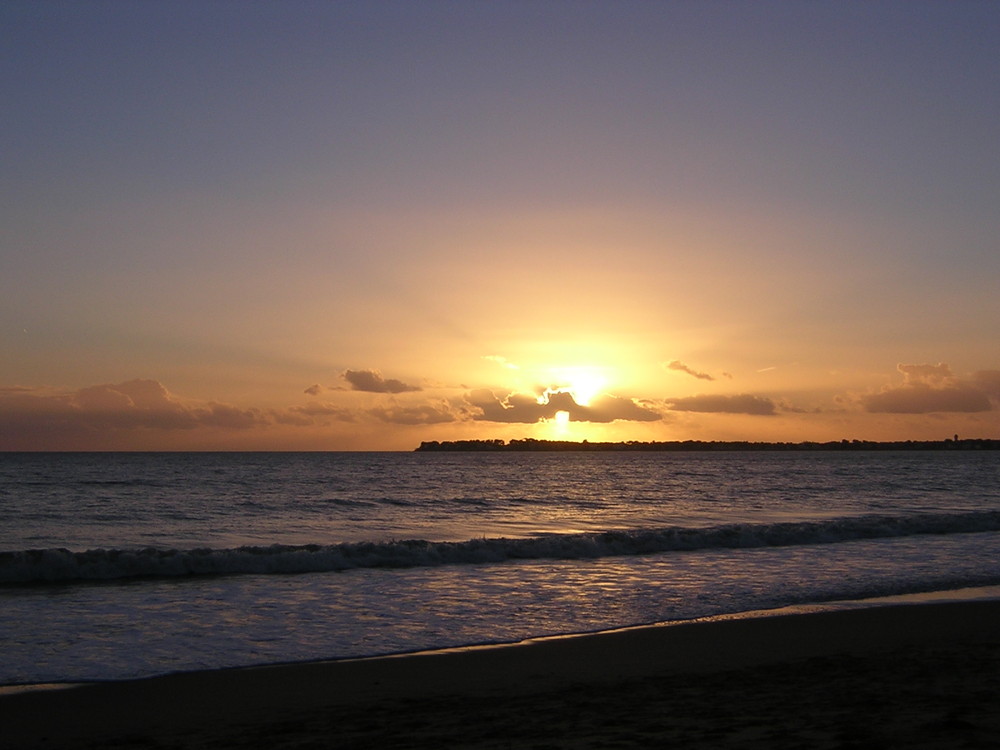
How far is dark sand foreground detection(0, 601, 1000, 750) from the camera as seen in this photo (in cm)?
755

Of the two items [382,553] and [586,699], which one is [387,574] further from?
[586,699]

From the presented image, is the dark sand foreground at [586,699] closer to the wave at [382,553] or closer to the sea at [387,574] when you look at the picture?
the sea at [387,574]

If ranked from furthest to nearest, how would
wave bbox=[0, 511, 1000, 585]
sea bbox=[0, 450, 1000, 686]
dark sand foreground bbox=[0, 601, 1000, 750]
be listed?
wave bbox=[0, 511, 1000, 585]
sea bbox=[0, 450, 1000, 686]
dark sand foreground bbox=[0, 601, 1000, 750]

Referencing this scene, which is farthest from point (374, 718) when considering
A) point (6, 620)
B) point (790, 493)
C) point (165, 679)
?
point (790, 493)

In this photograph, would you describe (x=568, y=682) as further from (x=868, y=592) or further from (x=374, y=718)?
(x=868, y=592)

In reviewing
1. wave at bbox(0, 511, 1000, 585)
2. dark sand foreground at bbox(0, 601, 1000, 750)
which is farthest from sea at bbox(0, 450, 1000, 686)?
dark sand foreground at bbox(0, 601, 1000, 750)

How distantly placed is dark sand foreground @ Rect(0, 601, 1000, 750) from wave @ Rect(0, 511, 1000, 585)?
Result: 34.7ft

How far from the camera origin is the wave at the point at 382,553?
797 inches

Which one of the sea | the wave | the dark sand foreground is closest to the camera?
the dark sand foreground

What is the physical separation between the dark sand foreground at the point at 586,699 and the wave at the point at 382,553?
10.6 meters

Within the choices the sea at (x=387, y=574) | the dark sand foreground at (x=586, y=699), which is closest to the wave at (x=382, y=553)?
the sea at (x=387, y=574)

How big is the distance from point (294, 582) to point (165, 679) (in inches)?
336

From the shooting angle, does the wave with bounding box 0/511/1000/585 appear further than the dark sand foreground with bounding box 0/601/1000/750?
Yes

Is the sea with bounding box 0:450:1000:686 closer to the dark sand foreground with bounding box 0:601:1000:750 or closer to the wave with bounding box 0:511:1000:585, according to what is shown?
the wave with bounding box 0:511:1000:585
